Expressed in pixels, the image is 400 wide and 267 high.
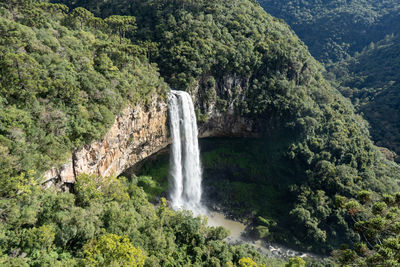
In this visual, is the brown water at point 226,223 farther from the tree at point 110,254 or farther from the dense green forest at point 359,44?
the dense green forest at point 359,44

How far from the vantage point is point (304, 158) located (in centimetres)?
3594

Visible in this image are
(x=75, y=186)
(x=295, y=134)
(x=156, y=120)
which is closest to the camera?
(x=75, y=186)

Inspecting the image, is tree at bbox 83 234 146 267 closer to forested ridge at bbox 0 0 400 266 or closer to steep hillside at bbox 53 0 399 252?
forested ridge at bbox 0 0 400 266

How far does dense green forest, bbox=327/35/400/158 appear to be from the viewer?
2083 inches

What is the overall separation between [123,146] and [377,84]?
199 feet

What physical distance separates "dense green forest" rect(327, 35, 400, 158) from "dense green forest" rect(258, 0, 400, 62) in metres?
3.74

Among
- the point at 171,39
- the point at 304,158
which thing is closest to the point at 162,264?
the point at 304,158

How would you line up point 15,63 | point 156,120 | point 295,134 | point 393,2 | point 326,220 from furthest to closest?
point 393,2 → point 295,134 → point 326,220 → point 156,120 → point 15,63

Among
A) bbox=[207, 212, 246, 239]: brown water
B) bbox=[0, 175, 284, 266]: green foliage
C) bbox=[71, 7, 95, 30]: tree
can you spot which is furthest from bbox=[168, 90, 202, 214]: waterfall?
bbox=[71, 7, 95, 30]: tree

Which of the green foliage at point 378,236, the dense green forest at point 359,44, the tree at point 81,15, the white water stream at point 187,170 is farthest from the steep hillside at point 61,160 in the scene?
the dense green forest at point 359,44

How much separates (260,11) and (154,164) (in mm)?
31805

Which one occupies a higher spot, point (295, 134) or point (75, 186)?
point (295, 134)

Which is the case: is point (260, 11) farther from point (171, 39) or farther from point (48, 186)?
point (48, 186)

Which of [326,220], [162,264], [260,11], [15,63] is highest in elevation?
[260,11]
